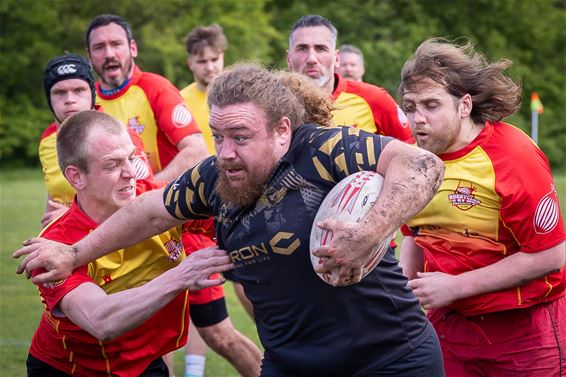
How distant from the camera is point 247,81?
3730 mm

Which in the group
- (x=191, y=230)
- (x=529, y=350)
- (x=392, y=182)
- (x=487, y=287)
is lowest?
(x=529, y=350)

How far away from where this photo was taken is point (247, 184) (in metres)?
3.68

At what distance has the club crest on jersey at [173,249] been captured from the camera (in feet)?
15.7

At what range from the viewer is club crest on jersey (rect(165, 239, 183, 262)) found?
188 inches

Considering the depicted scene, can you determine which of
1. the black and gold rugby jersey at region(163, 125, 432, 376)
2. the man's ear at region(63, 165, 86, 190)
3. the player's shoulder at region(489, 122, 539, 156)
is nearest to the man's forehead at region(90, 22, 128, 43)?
the man's ear at region(63, 165, 86, 190)

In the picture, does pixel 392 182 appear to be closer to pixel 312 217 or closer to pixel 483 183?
pixel 312 217

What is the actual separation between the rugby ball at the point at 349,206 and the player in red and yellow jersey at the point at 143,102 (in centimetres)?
350

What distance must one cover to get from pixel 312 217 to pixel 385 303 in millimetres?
477

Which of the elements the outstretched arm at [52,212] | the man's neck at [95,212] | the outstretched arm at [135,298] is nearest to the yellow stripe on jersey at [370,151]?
the outstretched arm at [135,298]

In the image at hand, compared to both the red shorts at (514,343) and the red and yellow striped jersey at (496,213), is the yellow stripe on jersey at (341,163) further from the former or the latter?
the red shorts at (514,343)

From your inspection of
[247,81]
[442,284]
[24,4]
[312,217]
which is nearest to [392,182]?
[312,217]

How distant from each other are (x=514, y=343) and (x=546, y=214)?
672mm

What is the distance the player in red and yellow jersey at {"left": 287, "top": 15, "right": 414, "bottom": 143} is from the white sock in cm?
212

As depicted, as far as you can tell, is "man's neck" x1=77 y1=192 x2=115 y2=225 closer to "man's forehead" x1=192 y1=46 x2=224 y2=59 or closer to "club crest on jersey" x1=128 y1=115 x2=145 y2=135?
"club crest on jersey" x1=128 y1=115 x2=145 y2=135
